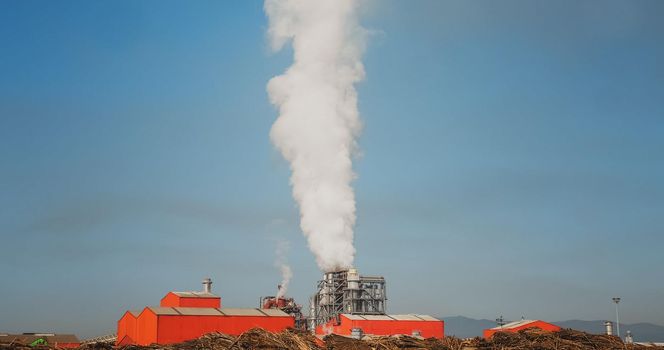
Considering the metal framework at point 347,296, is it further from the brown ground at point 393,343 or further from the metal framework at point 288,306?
the brown ground at point 393,343

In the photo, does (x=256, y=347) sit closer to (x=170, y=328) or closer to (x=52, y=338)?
(x=170, y=328)

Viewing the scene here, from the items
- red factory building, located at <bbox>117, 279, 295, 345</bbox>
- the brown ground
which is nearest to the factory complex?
red factory building, located at <bbox>117, 279, 295, 345</bbox>

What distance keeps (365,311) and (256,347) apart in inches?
2197

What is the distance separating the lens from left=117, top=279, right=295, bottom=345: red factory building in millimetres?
53062

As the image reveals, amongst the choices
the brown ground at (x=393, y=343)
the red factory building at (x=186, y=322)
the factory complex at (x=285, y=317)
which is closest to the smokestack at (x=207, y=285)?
the factory complex at (x=285, y=317)

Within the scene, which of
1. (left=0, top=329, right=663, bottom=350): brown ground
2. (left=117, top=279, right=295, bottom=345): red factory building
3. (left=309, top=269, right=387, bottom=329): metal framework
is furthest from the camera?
(left=309, top=269, right=387, bottom=329): metal framework

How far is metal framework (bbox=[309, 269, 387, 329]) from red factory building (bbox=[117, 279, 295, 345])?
1740 centimetres

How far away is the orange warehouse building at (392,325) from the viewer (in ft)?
218

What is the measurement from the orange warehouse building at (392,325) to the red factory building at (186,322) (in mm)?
9166

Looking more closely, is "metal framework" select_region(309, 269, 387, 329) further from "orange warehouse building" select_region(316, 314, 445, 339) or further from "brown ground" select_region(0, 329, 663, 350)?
"brown ground" select_region(0, 329, 663, 350)

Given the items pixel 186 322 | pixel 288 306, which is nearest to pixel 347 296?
pixel 288 306

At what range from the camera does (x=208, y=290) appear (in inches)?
3017

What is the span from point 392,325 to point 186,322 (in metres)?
24.5

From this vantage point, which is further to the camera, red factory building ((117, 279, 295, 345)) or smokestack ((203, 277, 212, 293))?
smokestack ((203, 277, 212, 293))
